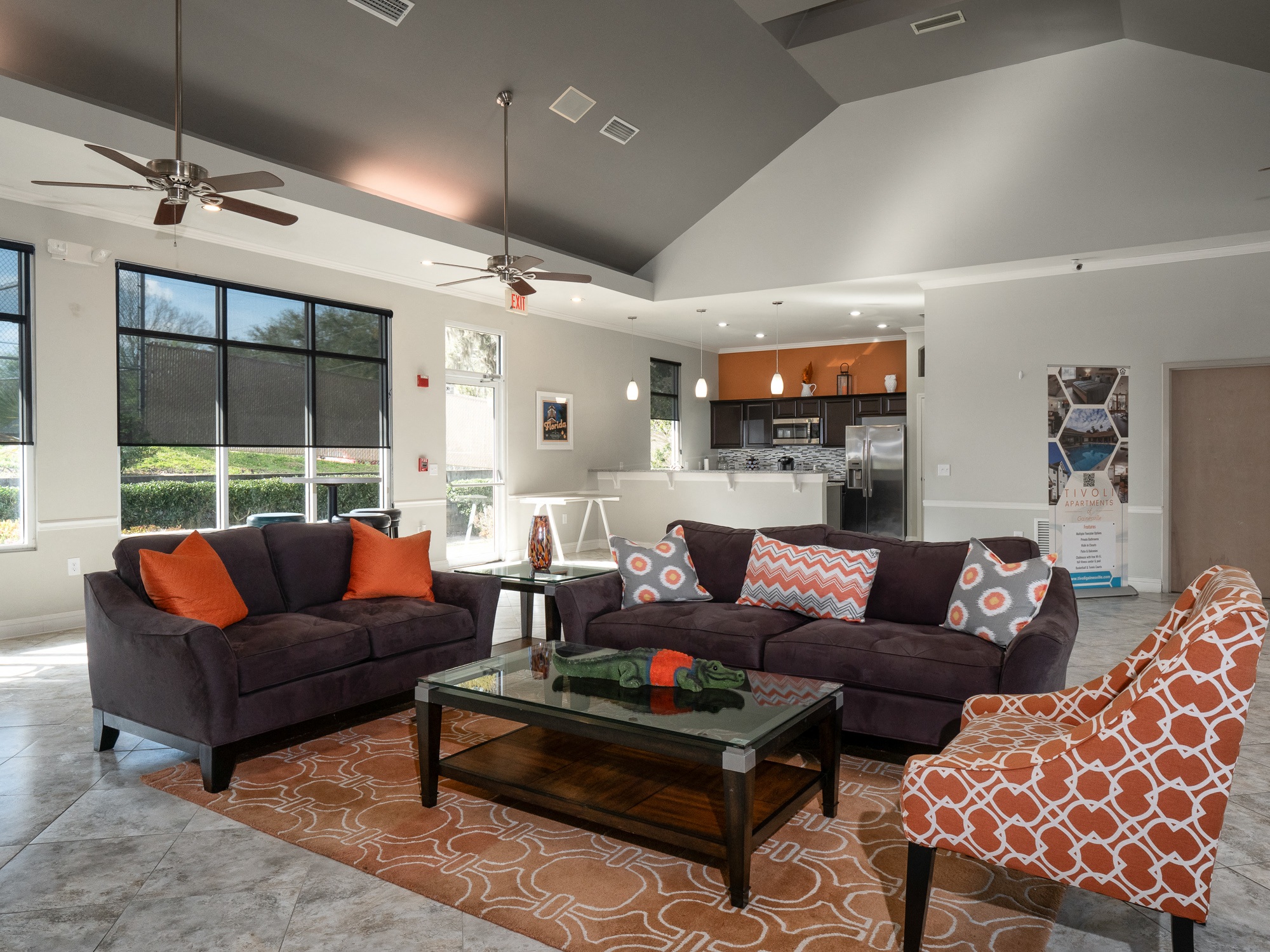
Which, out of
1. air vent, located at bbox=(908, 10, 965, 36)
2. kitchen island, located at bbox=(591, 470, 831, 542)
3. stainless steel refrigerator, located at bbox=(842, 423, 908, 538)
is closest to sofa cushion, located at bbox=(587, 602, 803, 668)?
air vent, located at bbox=(908, 10, 965, 36)

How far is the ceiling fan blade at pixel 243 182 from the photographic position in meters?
3.49

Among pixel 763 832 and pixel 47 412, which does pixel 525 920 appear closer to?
pixel 763 832

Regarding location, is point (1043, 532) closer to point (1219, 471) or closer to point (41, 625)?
point (1219, 471)

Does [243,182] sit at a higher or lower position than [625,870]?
higher

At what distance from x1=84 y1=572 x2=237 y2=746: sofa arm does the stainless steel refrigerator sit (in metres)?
8.19

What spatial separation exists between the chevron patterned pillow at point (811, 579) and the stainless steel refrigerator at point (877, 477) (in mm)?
6281

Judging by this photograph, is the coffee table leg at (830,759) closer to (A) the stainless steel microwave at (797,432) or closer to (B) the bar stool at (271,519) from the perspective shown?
(B) the bar stool at (271,519)

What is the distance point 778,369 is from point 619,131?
239 inches

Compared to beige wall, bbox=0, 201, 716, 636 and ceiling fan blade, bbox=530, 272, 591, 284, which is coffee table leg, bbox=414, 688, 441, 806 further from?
beige wall, bbox=0, 201, 716, 636

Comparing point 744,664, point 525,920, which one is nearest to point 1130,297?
point 744,664

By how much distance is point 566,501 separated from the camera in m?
9.43

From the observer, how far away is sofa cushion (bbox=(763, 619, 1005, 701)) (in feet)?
10.1

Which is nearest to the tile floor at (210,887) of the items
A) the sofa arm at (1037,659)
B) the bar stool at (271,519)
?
the sofa arm at (1037,659)

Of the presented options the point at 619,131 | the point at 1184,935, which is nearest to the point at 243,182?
the point at 619,131
